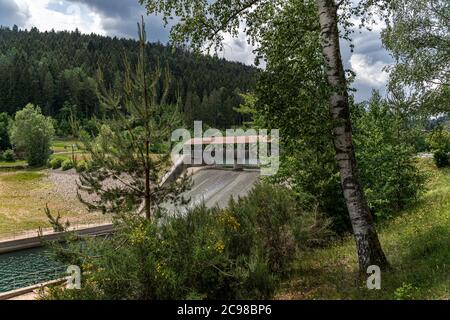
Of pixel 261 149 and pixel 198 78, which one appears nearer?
pixel 261 149

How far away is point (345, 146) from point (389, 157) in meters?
10.2

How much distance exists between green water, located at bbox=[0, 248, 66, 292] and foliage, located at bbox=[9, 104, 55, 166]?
37988 millimetres

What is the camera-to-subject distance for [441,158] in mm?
30344

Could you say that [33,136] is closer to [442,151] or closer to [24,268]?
[24,268]

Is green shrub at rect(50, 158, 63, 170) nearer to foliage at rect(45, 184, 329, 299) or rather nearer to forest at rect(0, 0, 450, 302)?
forest at rect(0, 0, 450, 302)

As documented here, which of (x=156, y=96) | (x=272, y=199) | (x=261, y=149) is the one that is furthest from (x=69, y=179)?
(x=272, y=199)

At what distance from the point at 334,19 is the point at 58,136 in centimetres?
9619

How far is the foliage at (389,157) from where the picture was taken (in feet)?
54.3

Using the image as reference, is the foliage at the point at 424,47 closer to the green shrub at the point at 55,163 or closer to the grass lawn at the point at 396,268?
the grass lawn at the point at 396,268

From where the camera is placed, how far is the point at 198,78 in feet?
431

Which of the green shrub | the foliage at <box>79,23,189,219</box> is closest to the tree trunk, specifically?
the foliage at <box>79,23,189,219</box>

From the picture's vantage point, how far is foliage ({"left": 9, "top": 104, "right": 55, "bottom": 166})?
6056 cm

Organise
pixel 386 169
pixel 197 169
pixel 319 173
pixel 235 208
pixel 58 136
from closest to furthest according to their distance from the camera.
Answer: pixel 235 208
pixel 319 173
pixel 386 169
pixel 197 169
pixel 58 136
